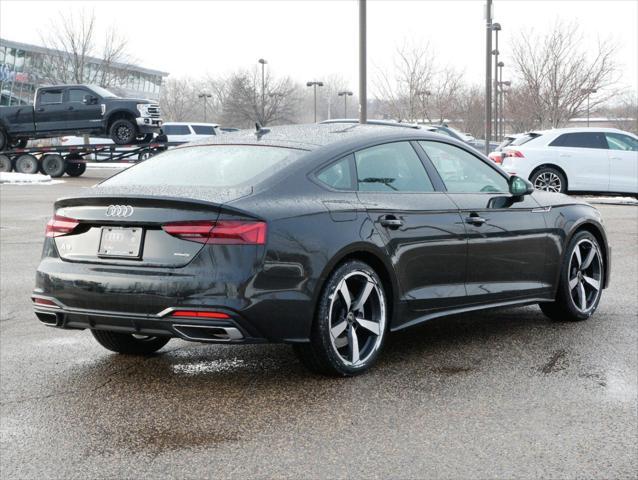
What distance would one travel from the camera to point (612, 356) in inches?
254

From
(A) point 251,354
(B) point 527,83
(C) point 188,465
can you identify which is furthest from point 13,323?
(B) point 527,83

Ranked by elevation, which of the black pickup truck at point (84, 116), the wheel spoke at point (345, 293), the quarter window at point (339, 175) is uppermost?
the black pickup truck at point (84, 116)

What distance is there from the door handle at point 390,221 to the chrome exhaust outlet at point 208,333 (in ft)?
4.01

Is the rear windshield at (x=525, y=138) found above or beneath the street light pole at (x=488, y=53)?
beneath

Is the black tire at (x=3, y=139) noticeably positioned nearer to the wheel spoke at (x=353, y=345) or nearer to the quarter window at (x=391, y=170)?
the quarter window at (x=391, y=170)

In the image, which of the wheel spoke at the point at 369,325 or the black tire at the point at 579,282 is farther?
the black tire at the point at 579,282

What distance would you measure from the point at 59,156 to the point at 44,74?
30.9 meters

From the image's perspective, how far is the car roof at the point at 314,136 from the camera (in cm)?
621

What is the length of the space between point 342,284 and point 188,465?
1730 mm

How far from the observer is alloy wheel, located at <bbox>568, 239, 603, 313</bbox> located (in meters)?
7.68

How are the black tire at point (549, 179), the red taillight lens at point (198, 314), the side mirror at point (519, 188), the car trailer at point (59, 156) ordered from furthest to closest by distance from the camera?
1. the car trailer at point (59, 156)
2. the black tire at point (549, 179)
3. the side mirror at point (519, 188)
4. the red taillight lens at point (198, 314)

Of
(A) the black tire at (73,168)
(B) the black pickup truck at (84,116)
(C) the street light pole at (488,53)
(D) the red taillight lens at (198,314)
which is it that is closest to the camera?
(D) the red taillight lens at (198,314)

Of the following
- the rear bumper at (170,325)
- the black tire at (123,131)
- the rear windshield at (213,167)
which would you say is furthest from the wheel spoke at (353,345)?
the black tire at (123,131)

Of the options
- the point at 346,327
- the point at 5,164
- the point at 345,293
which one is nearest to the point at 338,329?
the point at 346,327
